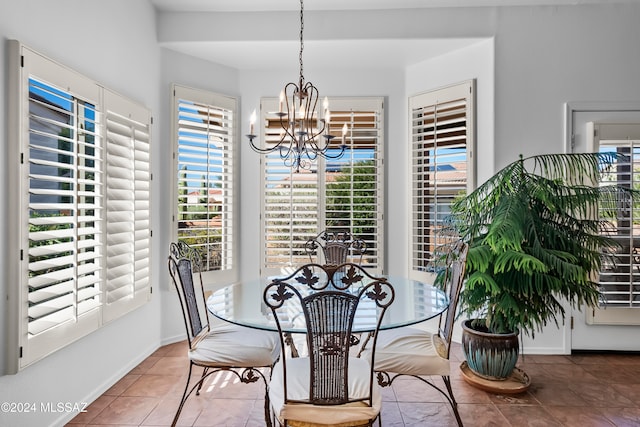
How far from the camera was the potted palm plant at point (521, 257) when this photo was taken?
240 cm

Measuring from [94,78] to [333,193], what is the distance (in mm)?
2250

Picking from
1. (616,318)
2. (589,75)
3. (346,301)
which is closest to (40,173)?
(346,301)

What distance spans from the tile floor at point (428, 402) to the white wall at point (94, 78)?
7.6 inches

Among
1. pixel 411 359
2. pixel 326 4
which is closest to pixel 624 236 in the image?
pixel 411 359

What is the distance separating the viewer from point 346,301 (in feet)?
4.84

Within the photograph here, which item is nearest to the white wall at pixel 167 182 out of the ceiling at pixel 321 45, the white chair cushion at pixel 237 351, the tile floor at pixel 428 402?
the ceiling at pixel 321 45

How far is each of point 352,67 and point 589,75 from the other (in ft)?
6.85

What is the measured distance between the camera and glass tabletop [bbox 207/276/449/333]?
1.78 m

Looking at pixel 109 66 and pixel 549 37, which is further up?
pixel 549 37

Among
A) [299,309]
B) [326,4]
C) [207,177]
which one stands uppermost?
[326,4]

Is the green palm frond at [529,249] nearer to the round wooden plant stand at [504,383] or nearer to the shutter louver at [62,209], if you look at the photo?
the round wooden plant stand at [504,383]

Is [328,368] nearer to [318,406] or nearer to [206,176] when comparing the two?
[318,406]

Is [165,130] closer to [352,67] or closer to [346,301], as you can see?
[352,67]

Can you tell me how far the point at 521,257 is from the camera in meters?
2.32
